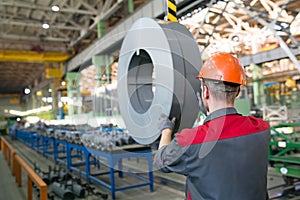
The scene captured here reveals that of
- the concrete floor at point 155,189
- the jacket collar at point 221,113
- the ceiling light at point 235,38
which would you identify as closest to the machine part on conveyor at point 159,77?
the jacket collar at point 221,113

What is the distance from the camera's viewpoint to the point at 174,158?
1.03 m

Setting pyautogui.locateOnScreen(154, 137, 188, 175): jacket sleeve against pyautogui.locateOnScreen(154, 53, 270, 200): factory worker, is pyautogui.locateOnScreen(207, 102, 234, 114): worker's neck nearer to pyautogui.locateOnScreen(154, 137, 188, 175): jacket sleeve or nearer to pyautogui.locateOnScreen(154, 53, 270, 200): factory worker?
pyautogui.locateOnScreen(154, 53, 270, 200): factory worker

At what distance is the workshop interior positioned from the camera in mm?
1171

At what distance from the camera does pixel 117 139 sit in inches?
161

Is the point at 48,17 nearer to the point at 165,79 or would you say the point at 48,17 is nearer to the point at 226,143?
the point at 165,79

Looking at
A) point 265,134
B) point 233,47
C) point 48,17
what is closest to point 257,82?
point 233,47

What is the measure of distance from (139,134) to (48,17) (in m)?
2.27

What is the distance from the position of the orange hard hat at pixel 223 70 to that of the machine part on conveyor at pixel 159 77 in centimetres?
9

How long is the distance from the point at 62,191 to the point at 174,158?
365 centimetres

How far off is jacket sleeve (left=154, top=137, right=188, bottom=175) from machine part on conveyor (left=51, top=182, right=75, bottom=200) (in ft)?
11.3

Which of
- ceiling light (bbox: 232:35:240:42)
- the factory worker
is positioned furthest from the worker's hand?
ceiling light (bbox: 232:35:240:42)

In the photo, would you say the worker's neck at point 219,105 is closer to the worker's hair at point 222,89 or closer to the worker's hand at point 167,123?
the worker's hair at point 222,89

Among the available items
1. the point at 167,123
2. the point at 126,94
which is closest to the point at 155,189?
the point at 126,94

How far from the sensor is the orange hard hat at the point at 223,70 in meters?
1.05
